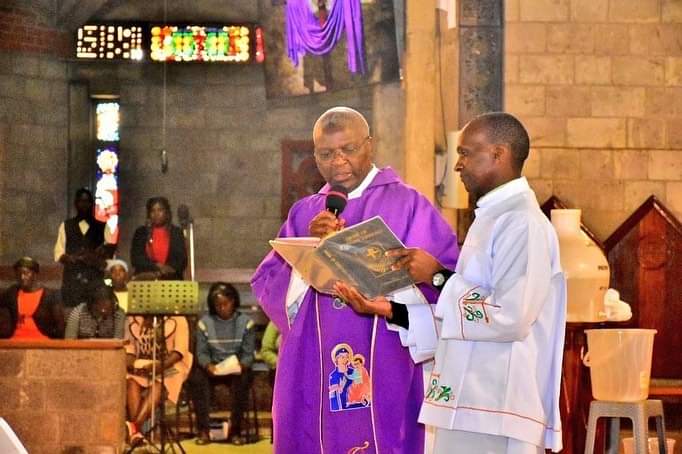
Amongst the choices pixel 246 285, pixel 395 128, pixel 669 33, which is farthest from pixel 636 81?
pixel 246 285

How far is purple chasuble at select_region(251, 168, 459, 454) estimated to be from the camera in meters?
4.19

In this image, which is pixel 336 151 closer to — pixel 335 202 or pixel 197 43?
pixel 335 202

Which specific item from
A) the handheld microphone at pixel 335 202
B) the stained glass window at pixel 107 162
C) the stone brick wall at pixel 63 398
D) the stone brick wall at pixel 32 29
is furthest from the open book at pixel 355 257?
the stone brick wall at pixel 32 29

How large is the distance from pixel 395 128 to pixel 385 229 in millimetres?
7991

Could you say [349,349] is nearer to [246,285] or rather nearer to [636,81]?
[636,81]

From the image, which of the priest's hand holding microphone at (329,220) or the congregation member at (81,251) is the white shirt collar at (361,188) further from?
the congregation member at (81,251)

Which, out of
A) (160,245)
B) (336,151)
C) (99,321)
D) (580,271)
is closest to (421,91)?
(99,321)

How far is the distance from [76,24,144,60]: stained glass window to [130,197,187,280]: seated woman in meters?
2.87

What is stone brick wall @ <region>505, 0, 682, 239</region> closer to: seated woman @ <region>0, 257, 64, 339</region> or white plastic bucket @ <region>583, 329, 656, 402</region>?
white plastic bucket @ <region>583, 329, 656, 402</region>

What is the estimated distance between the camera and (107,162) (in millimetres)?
13766

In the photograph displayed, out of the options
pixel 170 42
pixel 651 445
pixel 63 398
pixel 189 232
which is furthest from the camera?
pixel 170 42

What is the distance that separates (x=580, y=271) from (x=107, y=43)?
8598 millimetres

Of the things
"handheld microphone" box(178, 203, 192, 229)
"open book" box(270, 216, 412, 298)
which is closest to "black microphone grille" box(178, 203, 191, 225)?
"handheld microphone" box(178, 203, 192, 229)

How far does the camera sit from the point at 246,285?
1295cm
